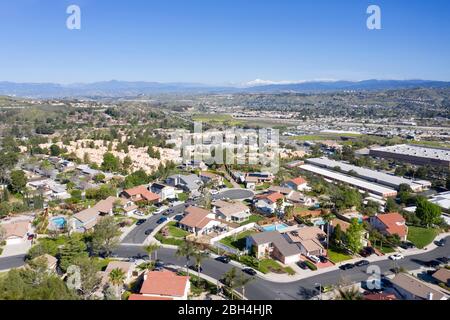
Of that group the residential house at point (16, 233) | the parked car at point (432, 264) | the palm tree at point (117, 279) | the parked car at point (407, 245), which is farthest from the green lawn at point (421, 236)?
the residential house at point (16, 233)

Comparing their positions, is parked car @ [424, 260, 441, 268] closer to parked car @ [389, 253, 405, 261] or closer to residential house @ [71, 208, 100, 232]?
parked car @ [389, 253, 405, 261]

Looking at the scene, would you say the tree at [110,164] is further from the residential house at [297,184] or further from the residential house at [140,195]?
the residential house at [297,184]

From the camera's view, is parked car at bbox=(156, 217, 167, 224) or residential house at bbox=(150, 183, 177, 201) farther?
residential house at bbox=(150, 183, 177, 201)

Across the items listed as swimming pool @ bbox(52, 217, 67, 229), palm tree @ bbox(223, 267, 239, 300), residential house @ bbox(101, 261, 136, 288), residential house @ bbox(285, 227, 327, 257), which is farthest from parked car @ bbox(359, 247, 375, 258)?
swimming pool @ bbox(52, 217, 67, 229)
